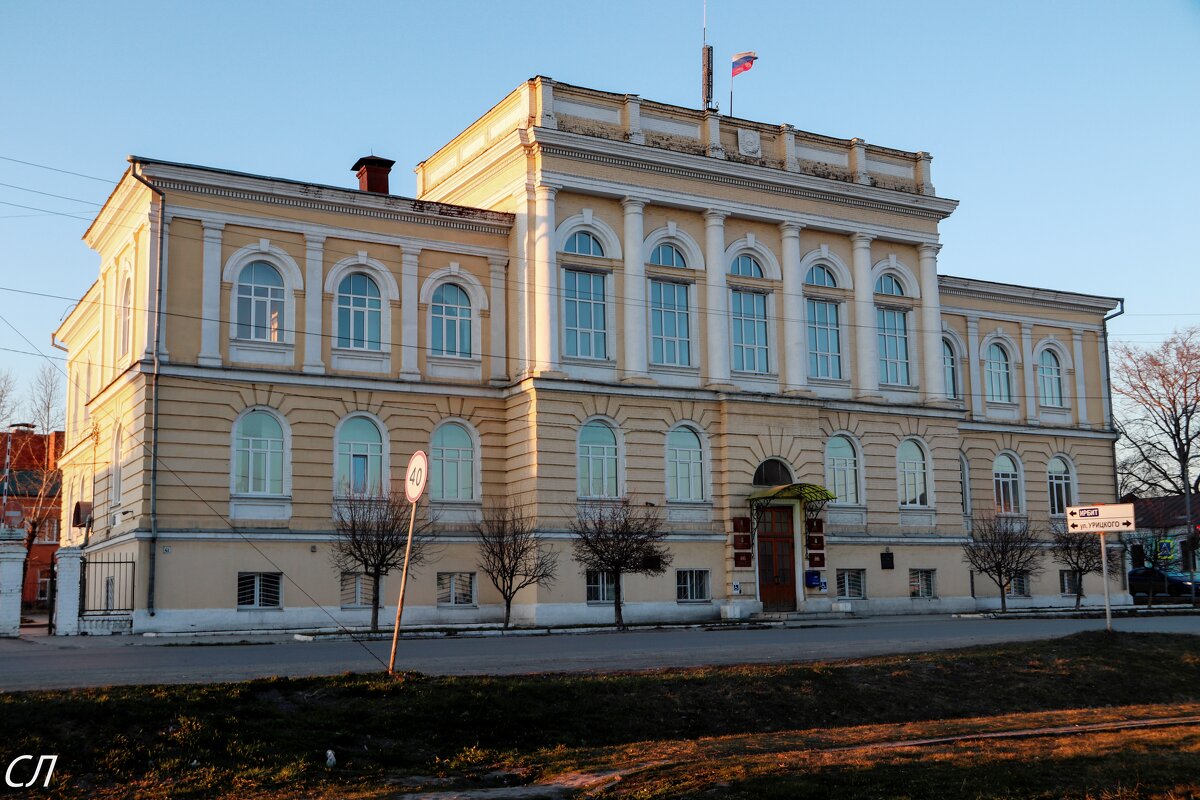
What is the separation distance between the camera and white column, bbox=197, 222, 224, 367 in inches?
1423

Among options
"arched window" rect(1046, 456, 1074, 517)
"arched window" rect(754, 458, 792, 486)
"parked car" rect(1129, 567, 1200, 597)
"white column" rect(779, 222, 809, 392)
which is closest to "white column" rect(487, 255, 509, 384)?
"arched window" rect(754, 458, 792, 486)

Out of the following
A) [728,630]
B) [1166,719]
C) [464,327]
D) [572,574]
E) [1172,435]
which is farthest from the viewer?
[1172,435]

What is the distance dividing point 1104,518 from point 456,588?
1996 centimetres

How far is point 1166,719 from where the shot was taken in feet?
49.1

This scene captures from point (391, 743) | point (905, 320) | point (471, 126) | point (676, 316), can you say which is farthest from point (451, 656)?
point (905, 320)

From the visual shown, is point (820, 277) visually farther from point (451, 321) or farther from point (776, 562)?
point (451, 321)

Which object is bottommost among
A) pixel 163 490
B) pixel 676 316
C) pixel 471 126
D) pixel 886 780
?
pixel 886 780

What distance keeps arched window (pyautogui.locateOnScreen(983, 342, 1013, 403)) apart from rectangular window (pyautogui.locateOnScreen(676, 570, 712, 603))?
700 inches

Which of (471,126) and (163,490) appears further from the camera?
(471,126)

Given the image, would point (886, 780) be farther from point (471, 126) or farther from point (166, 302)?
point (471, 126)

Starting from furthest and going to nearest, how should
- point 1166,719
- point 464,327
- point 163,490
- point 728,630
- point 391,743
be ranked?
point 464,327 → point 163,490 → point 728,630 → point 1166,719 → point 391,743

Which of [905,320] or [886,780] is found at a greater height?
[905,320]

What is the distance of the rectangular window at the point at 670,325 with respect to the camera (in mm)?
41625

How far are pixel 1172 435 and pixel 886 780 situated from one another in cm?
6190
